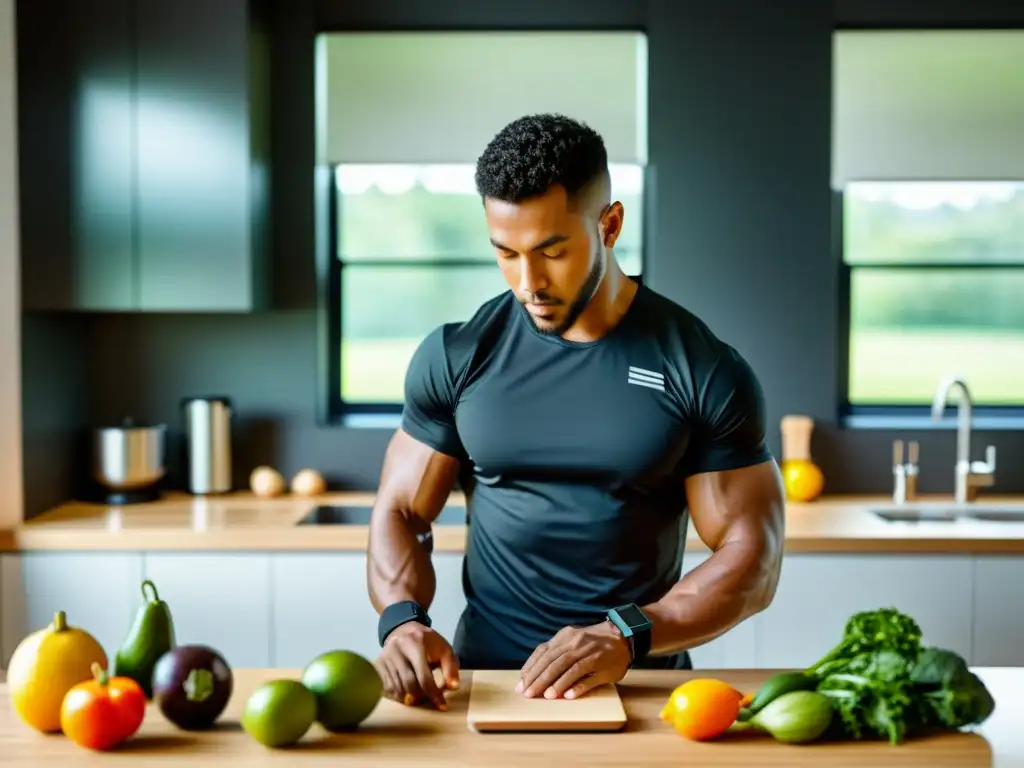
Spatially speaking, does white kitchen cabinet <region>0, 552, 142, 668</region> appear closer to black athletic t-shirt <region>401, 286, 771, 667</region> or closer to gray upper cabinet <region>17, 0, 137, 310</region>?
gray upper cabinet <region>17, 0, 137, 310</region>

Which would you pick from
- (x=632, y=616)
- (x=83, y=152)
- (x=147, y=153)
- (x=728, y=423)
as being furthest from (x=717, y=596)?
(x=83, y=152)

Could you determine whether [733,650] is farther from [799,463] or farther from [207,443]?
[207,443]

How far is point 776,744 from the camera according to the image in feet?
4.96

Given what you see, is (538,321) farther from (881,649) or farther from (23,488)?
(23,488)

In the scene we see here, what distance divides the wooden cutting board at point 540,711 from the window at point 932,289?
8.11 ft

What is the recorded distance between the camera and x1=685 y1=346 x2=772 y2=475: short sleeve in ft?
6.22

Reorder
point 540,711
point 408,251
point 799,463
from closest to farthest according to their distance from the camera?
point 540,711 < point 799,463 < point 408,251

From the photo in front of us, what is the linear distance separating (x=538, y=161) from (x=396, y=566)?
2.37ft

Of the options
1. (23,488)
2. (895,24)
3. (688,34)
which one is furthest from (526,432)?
(895,24)

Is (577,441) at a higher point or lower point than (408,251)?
lower

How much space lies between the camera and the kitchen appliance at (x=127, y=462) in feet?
11.4

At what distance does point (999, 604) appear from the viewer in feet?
10.2

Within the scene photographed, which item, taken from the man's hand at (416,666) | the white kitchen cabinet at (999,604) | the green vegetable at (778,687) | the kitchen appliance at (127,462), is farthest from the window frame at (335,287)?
the green vegetable at (778,687)

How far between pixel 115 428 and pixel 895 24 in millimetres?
2663
